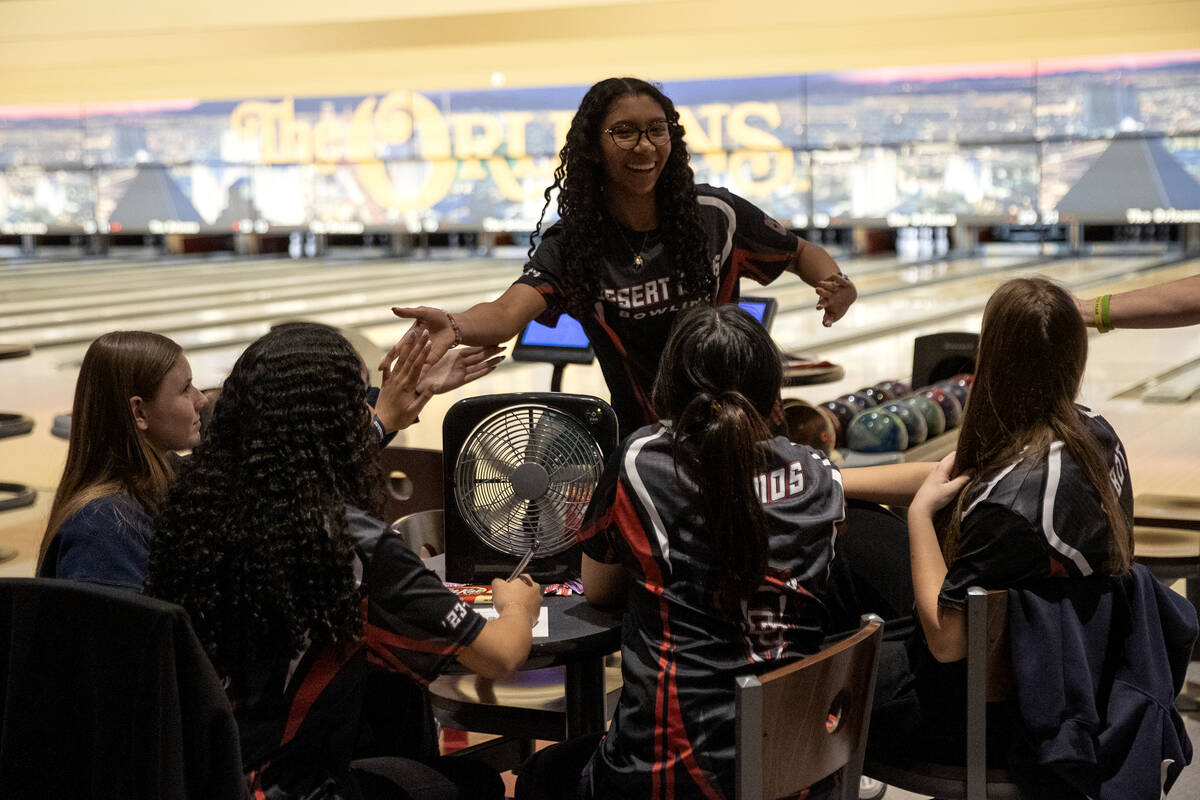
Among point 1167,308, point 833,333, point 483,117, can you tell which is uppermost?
point 483,117

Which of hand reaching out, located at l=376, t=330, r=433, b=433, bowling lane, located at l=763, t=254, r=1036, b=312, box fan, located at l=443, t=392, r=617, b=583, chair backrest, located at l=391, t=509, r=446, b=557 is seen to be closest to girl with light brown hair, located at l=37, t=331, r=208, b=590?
hand reaching out, located at l=376, t=330, r=433, b=433

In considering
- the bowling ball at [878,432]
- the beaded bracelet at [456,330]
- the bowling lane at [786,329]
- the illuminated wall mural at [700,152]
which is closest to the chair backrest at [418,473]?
the beaded bracelet at [456,330]

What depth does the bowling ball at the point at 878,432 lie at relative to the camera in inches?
146

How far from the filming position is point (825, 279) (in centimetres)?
219

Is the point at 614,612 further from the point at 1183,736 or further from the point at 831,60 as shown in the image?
the point at 831,60

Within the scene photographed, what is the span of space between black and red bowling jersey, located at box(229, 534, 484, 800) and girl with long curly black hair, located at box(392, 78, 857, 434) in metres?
0.74

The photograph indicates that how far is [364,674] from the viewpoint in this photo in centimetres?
141

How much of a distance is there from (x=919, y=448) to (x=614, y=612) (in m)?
2.25

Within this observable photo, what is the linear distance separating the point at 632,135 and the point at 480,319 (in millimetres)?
363

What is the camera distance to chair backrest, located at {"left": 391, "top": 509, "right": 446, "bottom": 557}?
2135 mm

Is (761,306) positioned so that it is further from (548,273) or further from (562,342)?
(548,273)

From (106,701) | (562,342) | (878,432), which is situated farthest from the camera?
(878,432)

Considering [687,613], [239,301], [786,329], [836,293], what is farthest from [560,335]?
[239,301]

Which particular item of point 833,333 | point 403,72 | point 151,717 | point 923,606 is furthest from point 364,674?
point 403,72
